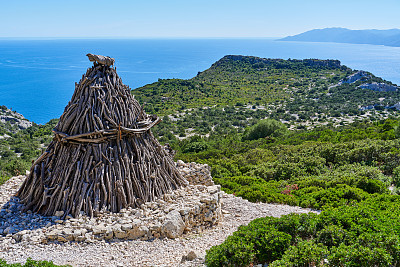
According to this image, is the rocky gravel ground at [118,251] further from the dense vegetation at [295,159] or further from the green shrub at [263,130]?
the green shrub at [263,130]

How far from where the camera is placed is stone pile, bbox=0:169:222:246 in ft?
31.6

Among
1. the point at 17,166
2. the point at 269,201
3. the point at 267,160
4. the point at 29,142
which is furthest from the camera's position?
the point at 29,142

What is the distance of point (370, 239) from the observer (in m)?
8.68

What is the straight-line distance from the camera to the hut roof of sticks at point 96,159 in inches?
422

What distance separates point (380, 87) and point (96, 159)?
301 ft

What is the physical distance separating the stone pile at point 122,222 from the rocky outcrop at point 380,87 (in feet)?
288

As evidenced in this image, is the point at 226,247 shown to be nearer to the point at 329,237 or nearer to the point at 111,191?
the point at 329,237

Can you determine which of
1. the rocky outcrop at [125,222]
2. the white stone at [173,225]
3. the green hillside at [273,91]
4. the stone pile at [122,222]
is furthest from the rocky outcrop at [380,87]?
the white stone at [173,225]

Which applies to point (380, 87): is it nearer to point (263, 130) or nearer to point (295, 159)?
point (263, 130)

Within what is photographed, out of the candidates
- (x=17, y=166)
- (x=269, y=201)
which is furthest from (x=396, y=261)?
(x=17, y=166)

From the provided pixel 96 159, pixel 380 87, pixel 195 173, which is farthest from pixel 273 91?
pixel 96 159

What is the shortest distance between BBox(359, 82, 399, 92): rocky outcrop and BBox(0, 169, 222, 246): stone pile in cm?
8793

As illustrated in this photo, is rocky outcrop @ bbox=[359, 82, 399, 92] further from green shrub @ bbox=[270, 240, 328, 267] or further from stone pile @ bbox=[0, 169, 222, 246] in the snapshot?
green shrub @ bbox=[270, 240, 328, 267]

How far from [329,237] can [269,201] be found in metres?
6.35
